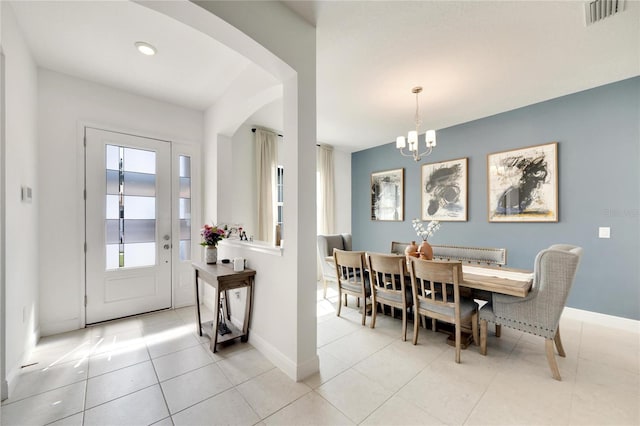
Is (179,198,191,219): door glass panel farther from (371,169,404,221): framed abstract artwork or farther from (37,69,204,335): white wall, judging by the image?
(371,169,404,221): framed abstract artwork

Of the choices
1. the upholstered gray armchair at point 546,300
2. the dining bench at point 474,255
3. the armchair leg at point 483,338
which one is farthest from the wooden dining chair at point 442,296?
the dining bench at point 474,255

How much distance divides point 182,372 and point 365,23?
127 inches

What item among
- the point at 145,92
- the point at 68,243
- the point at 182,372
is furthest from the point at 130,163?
the point at 182,372

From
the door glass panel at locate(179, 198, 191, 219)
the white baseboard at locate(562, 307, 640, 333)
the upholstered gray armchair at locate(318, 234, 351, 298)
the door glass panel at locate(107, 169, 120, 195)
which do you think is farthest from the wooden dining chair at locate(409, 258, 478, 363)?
the door glass panel at locate(107, 169, 120, 195)

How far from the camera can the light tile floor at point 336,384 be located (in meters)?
1.59

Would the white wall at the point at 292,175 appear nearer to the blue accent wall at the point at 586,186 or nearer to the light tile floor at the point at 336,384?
the light tile floor at the point at 336,384

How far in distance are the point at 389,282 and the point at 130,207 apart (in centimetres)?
332

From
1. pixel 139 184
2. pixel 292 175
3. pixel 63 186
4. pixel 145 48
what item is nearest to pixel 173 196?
pixel 139 184

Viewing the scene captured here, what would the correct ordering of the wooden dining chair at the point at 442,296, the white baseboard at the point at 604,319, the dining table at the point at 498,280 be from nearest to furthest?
the dining table at the point at 498,280
the wooden dining chair at the point at 442,296
the white baseboard at the point at 604,319

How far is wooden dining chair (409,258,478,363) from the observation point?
7.05 ft

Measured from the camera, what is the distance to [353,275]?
312cm

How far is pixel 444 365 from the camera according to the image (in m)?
2.13

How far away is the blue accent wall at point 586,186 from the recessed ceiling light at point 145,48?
173 inches

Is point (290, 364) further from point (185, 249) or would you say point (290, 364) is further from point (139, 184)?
point (139, 184)
